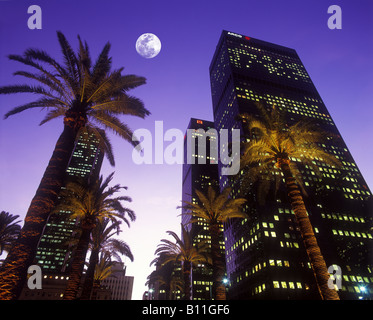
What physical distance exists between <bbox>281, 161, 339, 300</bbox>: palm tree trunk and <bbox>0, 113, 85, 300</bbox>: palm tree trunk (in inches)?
512

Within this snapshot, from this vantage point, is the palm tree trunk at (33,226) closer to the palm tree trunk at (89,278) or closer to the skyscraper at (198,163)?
the palm tree trunk at (89,278)

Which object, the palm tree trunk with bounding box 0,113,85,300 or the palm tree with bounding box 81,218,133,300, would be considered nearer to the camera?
the palm tree trunk with bounding box 0,113,85,300

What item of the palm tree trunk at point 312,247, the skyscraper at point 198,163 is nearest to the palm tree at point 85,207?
the palm tree trunk at point 312,247

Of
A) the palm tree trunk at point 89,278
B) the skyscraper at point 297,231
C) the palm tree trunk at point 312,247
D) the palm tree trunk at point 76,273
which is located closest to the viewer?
the palm tree trunk at point 312,247

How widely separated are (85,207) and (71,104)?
9.29m

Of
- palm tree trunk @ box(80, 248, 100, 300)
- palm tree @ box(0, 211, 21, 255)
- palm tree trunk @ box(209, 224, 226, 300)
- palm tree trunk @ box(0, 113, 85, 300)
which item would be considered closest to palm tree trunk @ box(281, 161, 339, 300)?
palm tree trunk @ box(209, 224, 226, 300)

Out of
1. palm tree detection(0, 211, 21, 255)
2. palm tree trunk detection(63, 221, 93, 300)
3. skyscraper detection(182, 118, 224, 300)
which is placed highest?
skyscraper detection(182, 118, 224, 300)

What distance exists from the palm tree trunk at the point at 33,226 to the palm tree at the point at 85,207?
334 inches

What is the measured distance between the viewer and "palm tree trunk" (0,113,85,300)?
7.76 metres

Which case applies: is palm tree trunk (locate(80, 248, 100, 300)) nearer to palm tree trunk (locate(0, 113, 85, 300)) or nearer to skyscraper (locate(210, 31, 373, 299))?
palm tree trunk (locate(0, 113, 85, 300))

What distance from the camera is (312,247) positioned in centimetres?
1308

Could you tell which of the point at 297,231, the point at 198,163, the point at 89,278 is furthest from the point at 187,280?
the point at 198,163

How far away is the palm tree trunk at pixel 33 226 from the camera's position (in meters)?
7.76
